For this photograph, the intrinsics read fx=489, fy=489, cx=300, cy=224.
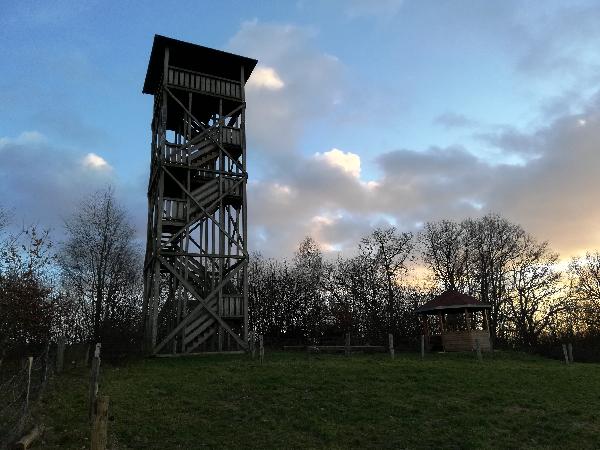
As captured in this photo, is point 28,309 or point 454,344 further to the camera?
point 454,344

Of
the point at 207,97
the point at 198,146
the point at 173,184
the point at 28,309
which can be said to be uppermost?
the point at 207,97

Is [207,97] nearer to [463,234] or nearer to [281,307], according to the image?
[281,307]

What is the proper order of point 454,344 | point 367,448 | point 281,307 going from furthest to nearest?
point 281,307
point 454,344
point 367,448

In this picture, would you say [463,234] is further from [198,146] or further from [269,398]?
[269,398]

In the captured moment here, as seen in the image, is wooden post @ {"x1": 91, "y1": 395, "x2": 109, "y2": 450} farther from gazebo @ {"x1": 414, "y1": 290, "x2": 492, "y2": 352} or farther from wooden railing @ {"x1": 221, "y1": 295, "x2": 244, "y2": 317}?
gazebo @ {"x1": 414, "y1": 290, "x2": 492, "y2": 352}

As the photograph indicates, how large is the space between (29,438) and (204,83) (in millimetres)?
18931

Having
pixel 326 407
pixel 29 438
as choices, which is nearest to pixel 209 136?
pixel 326 407

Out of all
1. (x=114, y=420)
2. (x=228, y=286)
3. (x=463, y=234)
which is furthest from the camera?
(x=463, y=234)

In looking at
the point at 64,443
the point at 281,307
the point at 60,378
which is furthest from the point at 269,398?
the point at 281,307

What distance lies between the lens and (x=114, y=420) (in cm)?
1027

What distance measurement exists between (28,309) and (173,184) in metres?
8.23

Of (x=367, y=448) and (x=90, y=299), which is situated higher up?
(x=90, y=299)

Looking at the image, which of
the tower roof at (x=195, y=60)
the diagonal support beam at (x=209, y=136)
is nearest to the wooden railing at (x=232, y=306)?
the diagonal support beam at (x=209, y=136)

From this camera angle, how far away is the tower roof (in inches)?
923
